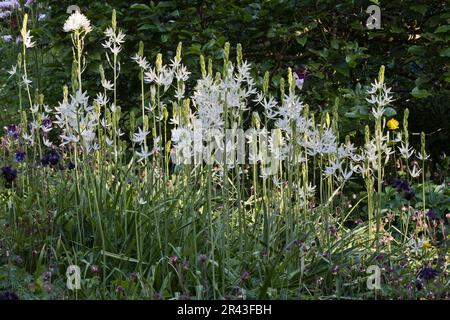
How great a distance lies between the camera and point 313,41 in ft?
20.7

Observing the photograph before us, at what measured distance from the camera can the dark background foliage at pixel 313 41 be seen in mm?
5867

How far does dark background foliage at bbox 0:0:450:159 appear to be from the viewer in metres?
5.87

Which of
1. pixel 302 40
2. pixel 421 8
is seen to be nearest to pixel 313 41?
pixel 302 40

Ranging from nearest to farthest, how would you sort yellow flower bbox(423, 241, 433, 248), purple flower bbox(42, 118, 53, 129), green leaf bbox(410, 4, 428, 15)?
yellow flower bbox(423, 241, 433, 248) < purple flower bbox(42, 118, 53, 129) < green leaf bbox(410, 4, 428, 15)

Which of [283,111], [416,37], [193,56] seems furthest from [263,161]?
[416,37]

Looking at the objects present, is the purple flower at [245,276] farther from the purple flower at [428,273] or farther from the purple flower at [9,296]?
the purple flower at [9,296]

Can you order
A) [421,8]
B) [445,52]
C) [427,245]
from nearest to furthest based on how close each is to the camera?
[427,245], [445,52], [421,8]

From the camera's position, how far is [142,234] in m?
3.78

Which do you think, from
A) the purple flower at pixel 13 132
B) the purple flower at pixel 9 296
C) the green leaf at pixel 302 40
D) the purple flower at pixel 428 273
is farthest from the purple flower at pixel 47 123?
the purple flower at pixel 428 273

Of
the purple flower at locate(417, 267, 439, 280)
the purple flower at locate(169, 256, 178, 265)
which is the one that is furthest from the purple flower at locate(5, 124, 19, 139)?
the purple flower at locate(417, 267, 439, 280)

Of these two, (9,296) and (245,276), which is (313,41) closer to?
(245,276)

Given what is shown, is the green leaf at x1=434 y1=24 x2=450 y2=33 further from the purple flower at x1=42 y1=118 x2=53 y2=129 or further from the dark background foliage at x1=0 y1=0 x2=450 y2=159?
the purple flower at x1=42 y1=118 x2=53 y2=129

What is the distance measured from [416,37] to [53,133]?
3159 mm
